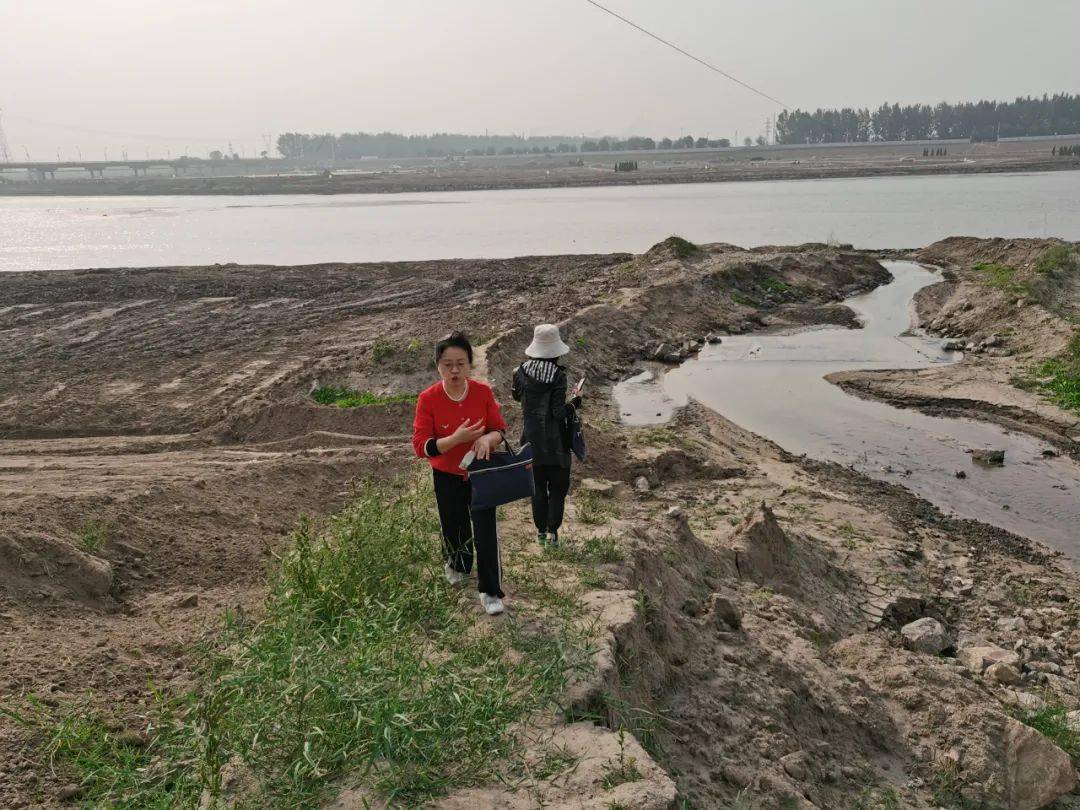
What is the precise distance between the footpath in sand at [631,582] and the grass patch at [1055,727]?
0.02 meters

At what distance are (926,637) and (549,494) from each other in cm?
333

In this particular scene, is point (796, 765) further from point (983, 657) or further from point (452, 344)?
point (452, 344)

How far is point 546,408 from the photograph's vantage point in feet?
19.8

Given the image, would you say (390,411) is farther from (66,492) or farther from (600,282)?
(600,282)

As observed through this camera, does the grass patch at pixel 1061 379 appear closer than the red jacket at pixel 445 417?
No

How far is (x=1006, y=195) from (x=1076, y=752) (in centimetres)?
5655

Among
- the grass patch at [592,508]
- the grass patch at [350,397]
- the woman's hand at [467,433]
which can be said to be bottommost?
the grass patch at [592,508]

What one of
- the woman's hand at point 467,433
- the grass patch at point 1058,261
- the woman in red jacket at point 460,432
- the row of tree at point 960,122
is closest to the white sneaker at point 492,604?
the woman in red jacket at point 460,432

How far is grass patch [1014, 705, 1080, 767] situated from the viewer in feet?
17.8

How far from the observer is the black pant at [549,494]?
245 inches

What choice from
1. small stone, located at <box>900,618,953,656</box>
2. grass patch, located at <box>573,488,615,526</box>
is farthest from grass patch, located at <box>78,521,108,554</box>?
small stone, located at <box>900,618,953,656</box>

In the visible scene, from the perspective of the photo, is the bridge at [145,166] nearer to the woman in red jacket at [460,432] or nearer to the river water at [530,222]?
the river water at [530,222]

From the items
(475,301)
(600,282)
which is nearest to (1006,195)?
(600,282)

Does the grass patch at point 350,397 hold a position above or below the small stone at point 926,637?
above
